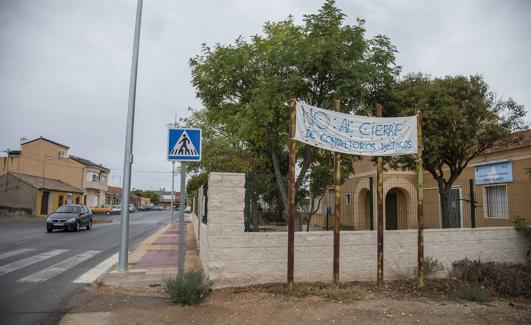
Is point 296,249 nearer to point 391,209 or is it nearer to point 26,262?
point 26,262

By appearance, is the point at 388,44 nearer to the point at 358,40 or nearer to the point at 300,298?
the point at 358,40

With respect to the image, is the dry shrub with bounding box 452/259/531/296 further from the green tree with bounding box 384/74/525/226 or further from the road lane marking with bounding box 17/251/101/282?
the road lane marking with bounding box 17/251/101/282

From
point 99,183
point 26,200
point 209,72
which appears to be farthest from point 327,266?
point 99,183

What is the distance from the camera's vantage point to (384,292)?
23.6 feet

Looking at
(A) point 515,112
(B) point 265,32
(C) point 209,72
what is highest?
(B) point 265,32

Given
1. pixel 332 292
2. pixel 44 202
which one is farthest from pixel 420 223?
pixel 44 202

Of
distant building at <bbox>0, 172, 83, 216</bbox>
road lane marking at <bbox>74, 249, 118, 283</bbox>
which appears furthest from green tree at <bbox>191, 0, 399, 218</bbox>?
distant building at <bbox>0, 172, 83, 216</bbox>

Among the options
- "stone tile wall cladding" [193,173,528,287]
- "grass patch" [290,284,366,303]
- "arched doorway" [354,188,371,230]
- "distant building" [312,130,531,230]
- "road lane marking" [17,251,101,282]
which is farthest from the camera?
"distant building" [312,130,531,230]

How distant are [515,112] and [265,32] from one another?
9.57 m

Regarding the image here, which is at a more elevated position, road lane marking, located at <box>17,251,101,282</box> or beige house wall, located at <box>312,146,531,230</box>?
beige house wall, located at <box>312,146,531,230</box>

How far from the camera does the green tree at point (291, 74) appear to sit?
9328 millimetres

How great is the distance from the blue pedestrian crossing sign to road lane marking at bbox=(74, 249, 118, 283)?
344 centimetres

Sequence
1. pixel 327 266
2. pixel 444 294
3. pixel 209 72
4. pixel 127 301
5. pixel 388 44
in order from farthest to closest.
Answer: pixel 209 72
pixel 388 44
pixel 327 266
pixel 444 294
pixel 127 301

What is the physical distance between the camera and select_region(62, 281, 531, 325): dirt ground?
5625 millimetres
